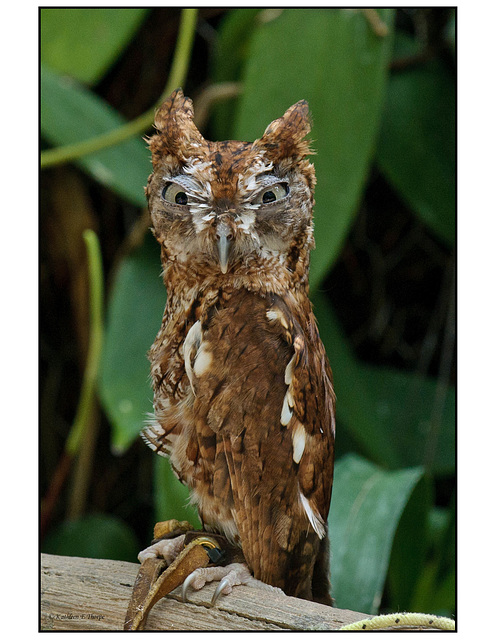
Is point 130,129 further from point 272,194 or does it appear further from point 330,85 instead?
point 272,194

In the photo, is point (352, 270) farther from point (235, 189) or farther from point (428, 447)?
point (235, 189)

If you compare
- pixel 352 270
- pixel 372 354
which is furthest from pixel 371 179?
pixel 372 354

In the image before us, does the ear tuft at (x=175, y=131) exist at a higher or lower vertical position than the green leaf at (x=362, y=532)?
higher

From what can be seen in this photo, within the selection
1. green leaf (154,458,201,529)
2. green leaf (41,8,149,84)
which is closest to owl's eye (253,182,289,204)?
green leaf (154,458,201,529)

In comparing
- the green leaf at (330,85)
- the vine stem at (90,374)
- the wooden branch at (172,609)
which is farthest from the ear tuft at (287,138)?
the wooden branch at (172,609)

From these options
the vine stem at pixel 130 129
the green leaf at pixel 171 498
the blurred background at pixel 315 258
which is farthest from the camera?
the vine stem at pixel 130 129

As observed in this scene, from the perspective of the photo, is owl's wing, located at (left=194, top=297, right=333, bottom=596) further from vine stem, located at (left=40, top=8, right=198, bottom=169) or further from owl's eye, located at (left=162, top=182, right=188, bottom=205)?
vine stem, located at (left=40, top=8, right=198, bottom=169)

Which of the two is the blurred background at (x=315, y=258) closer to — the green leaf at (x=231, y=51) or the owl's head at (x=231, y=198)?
the green leaf at (x=231, y=51)
